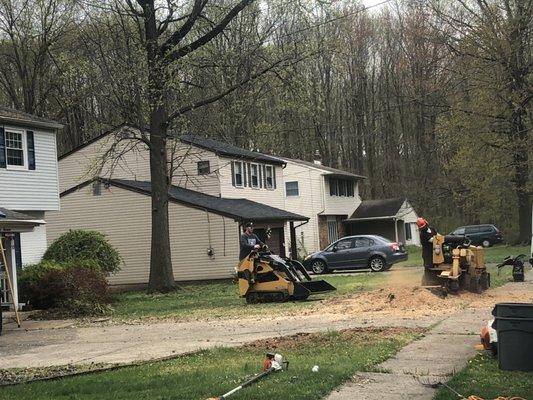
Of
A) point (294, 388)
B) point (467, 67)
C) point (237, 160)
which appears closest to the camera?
point (294, 388)

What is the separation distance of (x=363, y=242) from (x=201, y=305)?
13.9m

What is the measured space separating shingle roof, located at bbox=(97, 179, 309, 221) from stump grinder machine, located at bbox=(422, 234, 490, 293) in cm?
1295

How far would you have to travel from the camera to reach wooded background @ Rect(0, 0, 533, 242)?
23688 mm

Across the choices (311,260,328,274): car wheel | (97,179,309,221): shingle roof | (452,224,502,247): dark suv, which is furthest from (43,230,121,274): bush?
(452,224,502,247): dark suv

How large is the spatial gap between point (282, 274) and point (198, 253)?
12823 mm

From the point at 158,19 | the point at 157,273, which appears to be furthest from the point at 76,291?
the point at 158,19

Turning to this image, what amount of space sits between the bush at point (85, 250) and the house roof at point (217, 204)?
3.29m

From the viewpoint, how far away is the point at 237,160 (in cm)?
3447

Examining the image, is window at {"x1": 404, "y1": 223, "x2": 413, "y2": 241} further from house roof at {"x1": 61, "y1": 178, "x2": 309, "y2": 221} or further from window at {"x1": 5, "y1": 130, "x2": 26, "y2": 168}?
window at {"x1": 5, "y1": 130, "x2": 26, "y2": 168}

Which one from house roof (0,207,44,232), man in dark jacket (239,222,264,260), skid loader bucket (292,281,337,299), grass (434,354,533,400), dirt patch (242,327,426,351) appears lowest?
grass (434,354,533,400)

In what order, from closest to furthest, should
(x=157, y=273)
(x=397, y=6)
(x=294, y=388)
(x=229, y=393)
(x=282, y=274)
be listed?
(x=229, y=393) → (x=294, y=388) → (x=282, y=274) → (x=157, y=273) → (x=397, y=6)

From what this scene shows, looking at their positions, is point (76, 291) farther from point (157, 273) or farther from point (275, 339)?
point (275, 339)

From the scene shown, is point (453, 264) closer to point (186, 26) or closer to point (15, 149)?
point (186, 26)

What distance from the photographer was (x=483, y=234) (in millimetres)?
47125
